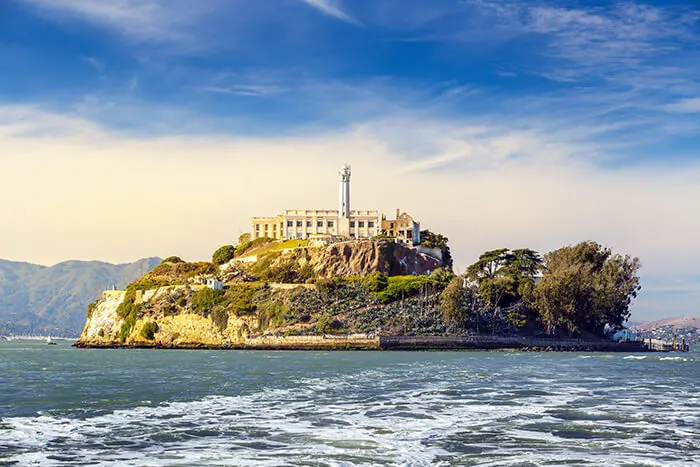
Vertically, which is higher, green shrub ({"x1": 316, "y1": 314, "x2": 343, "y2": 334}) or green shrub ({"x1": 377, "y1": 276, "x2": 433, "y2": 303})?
green shrub ({"x1": 377, "y1": 276, "x2": 433, "y2": 303})

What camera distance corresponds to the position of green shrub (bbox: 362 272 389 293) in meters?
147

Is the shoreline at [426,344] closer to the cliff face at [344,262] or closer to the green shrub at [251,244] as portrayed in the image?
the cliff face at [344,262]

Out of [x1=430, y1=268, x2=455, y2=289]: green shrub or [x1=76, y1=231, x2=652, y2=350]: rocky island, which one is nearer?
[x1=76, y1=231, x2=652, y2=350]: rocky island

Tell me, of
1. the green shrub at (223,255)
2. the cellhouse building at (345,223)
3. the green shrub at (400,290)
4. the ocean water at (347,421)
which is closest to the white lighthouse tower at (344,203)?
the cellhouse building at (345,223)

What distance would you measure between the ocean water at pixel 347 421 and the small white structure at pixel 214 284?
97128 millimetres

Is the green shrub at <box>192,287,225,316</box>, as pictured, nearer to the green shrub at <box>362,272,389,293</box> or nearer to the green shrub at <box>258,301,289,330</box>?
the green shrub at <box>258,301,289,330</box>

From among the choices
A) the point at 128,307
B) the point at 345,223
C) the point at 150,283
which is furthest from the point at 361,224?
the point at 128,307

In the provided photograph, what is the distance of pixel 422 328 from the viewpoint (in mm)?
134750

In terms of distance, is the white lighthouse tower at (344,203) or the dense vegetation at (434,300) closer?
the dense vegetation at (434,300)

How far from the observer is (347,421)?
3472cm

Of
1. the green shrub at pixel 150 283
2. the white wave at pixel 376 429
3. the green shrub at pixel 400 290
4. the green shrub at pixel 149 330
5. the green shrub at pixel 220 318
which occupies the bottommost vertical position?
the white wave at pixel 376 429

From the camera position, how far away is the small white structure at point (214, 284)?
156250mm

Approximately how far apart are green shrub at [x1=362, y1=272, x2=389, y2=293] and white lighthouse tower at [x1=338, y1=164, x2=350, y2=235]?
34463 mm

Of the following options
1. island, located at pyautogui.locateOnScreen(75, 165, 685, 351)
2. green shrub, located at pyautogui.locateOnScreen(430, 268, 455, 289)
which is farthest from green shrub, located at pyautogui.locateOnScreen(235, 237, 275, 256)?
green shrub, located at pyautogui.locateOnScreen(430, 268, 455, 289)
